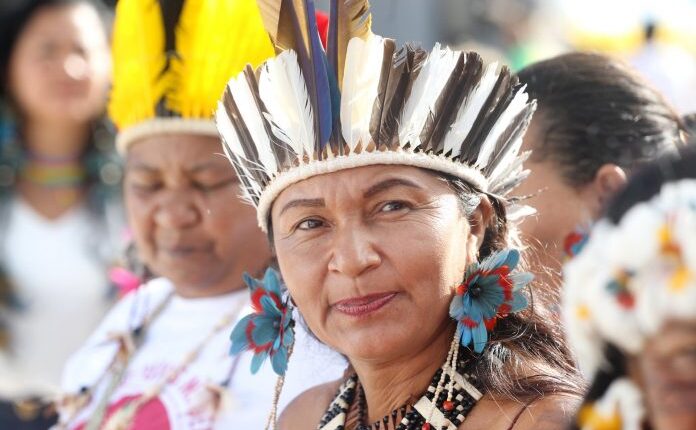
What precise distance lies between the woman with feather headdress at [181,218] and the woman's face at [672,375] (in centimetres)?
205

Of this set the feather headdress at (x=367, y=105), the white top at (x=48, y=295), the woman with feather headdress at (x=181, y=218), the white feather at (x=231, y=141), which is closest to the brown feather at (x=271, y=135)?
the feather headdress at (x=367, y=105)

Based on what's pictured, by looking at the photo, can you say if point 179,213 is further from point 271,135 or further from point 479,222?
point 479,222

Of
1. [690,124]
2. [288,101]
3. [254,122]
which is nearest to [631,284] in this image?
[288,101]

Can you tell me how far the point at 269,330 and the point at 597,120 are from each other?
1177 millimetres

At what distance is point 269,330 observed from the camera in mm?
2756

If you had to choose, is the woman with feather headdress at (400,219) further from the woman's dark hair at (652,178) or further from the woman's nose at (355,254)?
the woman's dark hair at (652,178)

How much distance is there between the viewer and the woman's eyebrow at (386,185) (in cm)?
244

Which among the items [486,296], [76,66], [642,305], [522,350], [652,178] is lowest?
[522,350]

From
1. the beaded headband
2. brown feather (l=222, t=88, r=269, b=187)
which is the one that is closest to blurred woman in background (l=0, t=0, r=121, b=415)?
brown feather (l=222, t=88, r=269, b=187)

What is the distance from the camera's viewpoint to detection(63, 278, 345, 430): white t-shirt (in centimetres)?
315

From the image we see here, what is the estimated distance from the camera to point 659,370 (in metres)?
1.40

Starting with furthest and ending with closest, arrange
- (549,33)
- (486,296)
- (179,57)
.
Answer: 1. (549,33)
2. (179,57)
3. (486,296)

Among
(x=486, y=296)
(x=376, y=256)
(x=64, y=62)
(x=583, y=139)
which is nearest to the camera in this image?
(x=376, y=256)

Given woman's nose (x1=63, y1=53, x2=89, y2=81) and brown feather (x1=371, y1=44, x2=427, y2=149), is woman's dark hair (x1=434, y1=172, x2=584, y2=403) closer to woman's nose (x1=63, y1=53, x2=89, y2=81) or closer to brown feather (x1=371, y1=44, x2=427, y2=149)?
brown feather (x1=371, y1=44, x2=427, y2=149)
